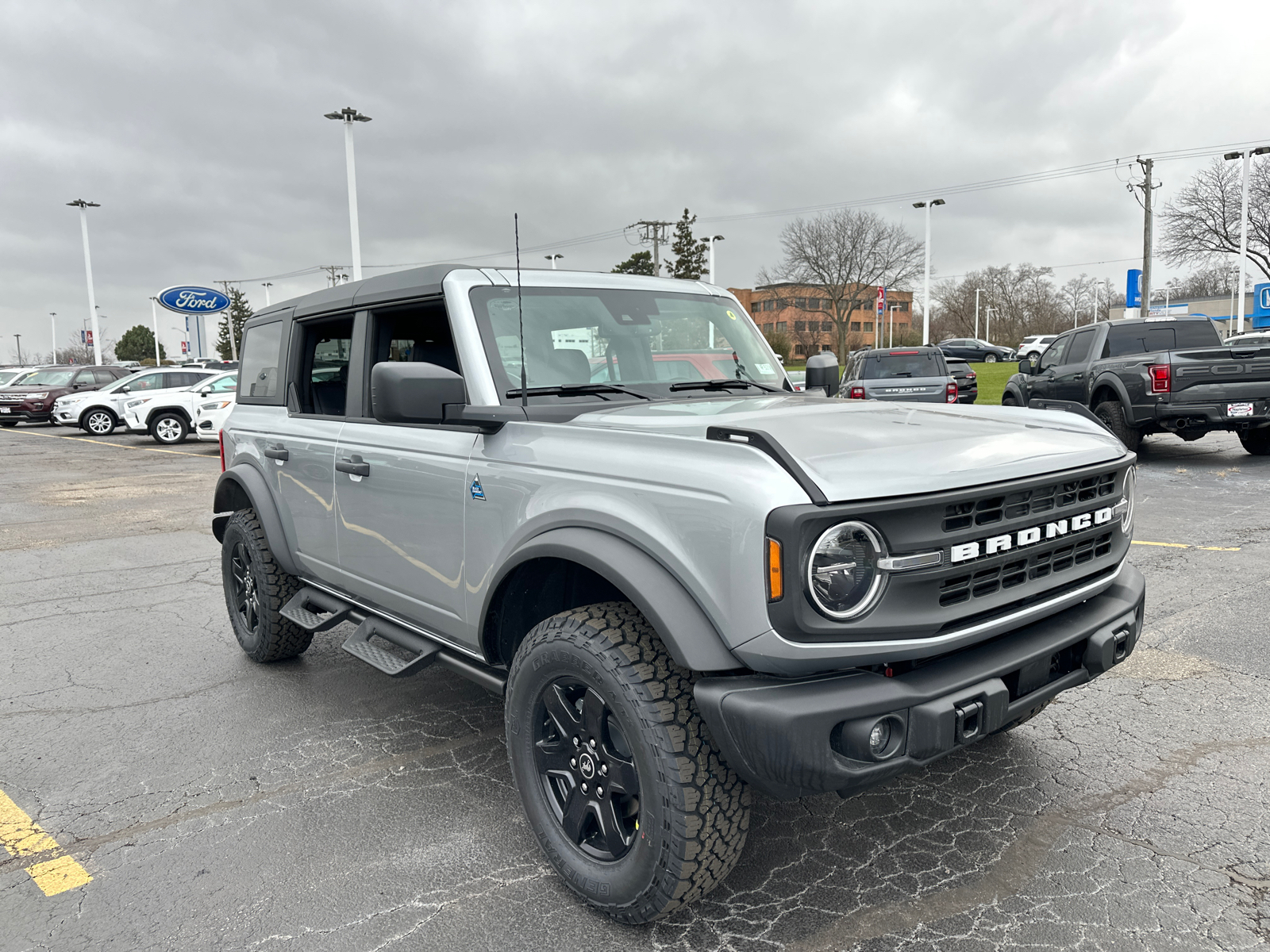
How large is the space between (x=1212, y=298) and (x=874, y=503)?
118708 mm

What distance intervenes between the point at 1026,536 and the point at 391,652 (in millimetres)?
2413

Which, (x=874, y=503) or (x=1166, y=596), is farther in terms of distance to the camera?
(x=1166, y=596)

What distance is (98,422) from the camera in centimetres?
2402

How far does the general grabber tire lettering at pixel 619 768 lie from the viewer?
2.26 meters

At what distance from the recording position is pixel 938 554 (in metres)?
2.20

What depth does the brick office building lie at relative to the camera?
77125 mm

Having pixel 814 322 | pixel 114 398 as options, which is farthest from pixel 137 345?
pixel 114 398

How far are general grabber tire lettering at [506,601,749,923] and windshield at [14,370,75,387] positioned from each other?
33.7m

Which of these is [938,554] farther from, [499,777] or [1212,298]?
[1212,298]

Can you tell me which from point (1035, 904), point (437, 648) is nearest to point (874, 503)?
point (1035, 904)

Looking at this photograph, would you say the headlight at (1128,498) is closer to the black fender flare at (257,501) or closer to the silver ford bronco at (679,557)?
the silver ford bronco at (679,557)

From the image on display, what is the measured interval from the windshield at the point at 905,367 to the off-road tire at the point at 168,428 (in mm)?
15475

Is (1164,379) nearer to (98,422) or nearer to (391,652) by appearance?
(391,652)

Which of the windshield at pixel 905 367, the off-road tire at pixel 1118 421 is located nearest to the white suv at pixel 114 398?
the windshield at pixel 905 367
